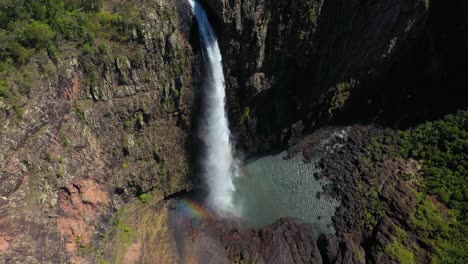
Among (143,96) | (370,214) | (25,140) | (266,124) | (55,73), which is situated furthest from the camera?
(266,124)

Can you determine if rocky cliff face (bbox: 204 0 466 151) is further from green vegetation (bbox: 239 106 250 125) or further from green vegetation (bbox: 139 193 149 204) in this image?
green vegetation (bbox: 139 193 149 204)

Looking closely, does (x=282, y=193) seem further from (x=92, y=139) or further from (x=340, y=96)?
(x=92, y=139)

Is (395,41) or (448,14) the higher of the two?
(448,14)

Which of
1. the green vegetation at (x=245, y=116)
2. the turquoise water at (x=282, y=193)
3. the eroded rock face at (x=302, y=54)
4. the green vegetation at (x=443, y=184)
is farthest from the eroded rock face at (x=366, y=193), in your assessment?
the green vegetation at (x=245, y=116)

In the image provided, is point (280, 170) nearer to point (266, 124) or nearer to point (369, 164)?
point (266, 124)

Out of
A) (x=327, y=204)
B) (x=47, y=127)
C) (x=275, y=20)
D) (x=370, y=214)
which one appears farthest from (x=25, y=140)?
(x=370, y=214)

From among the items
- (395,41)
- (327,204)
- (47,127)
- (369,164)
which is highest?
(395,41)

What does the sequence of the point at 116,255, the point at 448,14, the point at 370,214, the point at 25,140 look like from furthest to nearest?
the point at 448,14 < the point at 370,214 < the point at 116,255 < the point at 25,140
